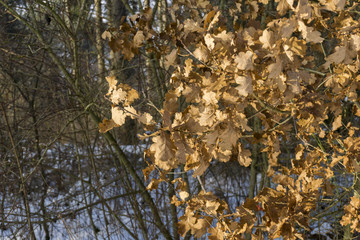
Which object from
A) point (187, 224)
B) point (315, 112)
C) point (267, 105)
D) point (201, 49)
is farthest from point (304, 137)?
point (201, 49)

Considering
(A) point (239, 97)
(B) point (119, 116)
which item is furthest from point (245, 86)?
(B) point (119, 116)

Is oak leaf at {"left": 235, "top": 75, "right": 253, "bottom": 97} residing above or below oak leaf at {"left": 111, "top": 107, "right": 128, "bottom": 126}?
below

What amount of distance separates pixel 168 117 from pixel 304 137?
1.08 metres

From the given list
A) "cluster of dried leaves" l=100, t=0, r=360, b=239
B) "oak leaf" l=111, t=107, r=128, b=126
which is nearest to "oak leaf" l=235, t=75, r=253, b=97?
"cluster of dried leaves" l=100, t=0, r=360, b=239

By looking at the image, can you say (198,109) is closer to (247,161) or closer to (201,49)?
(201,49)

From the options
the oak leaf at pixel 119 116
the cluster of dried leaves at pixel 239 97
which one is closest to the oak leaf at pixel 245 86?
the cluster of dried leaves at pixel 239 97

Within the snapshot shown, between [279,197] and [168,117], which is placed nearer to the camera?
[168,117]

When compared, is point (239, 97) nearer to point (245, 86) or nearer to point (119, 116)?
point (245, 86)

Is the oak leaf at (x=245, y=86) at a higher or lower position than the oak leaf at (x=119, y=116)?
lower

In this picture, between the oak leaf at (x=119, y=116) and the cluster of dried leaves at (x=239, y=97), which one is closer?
the cluster of dried leaves at (x=239, y=97)

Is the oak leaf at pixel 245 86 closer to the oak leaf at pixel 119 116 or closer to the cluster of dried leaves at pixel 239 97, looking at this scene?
the cluster of dried leaves at pixel 239 97

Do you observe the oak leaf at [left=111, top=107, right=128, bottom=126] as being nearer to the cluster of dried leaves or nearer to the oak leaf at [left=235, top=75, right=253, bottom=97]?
the cluster of dried leaves

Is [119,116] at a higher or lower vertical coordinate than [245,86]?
higher

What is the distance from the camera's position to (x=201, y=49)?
1.39 metres
